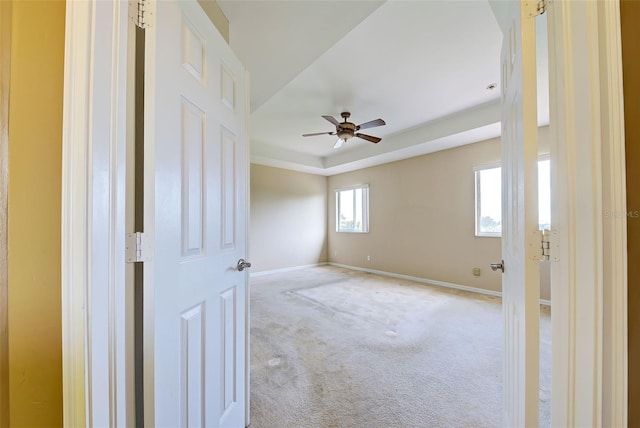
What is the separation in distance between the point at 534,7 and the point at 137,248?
4.55 ft

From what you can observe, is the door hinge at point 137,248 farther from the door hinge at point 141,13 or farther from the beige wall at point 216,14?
the beige wall at point 216,14

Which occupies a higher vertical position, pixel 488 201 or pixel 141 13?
pixel 141 13

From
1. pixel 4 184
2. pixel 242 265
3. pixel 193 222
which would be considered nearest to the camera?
pixel 4 184

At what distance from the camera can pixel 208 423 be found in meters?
1.01

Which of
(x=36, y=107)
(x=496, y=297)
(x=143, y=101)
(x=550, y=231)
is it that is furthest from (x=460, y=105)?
(x=36, y=107)

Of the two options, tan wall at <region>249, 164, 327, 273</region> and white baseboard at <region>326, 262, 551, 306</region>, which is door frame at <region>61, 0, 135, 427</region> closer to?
white baseboard at <region>326, 262, 551, 306</region>

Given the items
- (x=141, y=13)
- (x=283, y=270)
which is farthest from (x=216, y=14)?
(x=283, y=270)

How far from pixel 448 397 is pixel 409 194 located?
12.3ft

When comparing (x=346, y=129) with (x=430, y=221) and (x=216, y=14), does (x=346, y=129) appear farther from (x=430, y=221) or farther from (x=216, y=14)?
(x=430, y=221)

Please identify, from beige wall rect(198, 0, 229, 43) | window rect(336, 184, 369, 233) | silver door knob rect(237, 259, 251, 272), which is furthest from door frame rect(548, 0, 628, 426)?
window rect(336, 184, 369, 233)

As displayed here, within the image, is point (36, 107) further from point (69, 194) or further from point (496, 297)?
point (496, 297)

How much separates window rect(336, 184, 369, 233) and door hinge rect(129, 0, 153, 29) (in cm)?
516

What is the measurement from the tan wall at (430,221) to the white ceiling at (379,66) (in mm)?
399

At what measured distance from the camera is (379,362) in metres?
1.93
